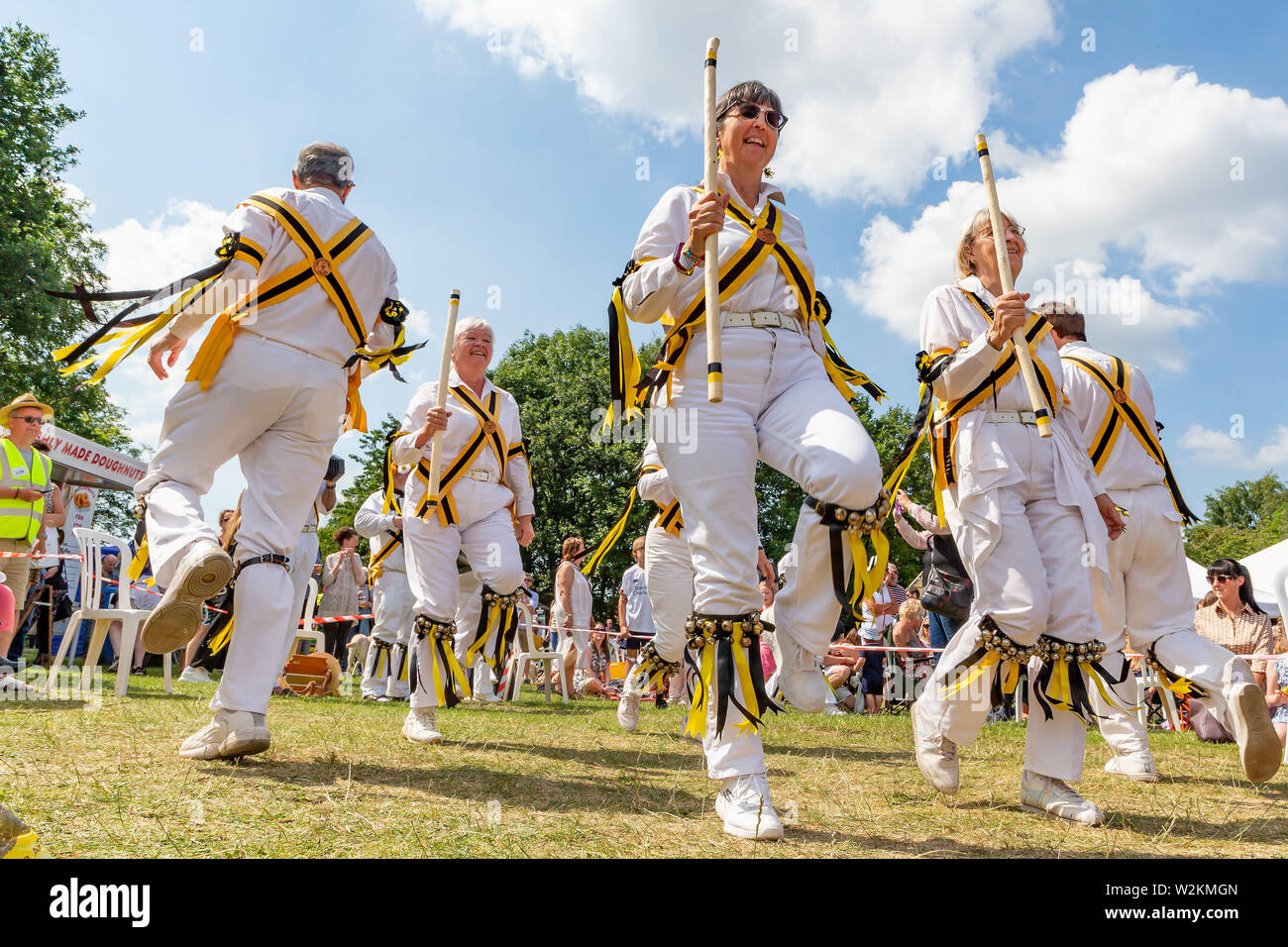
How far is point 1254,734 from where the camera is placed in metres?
4.02

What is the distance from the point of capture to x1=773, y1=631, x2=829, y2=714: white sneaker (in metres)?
3.10

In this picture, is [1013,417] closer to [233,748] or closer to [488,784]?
[488,784]

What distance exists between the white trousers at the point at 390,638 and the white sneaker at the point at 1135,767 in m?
6.36

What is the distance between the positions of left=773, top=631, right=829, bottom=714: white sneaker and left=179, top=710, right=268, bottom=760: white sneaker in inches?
80.5

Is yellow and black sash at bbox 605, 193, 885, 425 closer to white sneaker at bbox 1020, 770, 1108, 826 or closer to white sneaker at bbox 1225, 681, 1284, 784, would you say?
white sneaker at bbox 1020, 770, 1108, 826

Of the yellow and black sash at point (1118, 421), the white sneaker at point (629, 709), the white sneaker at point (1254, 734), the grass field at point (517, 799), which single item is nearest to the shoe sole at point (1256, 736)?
the white sneaker at point (1254, 734)

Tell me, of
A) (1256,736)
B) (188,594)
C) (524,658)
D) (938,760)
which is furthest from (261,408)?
(524,658)

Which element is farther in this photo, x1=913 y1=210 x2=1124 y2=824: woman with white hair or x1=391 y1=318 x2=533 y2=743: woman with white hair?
x1=391 y1=318 x2=533 y2=743: woman with white hair

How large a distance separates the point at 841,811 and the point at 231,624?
8.20 feet

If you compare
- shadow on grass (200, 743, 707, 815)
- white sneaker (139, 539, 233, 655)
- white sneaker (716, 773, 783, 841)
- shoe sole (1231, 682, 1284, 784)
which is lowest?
shadow on grass (200, 743, 707, 815)

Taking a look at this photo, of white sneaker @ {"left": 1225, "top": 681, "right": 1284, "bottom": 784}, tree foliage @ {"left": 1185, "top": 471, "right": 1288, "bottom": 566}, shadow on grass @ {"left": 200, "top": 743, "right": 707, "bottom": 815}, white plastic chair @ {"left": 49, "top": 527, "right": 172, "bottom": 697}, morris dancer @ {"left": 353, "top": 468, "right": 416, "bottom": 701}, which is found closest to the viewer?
shadow on grass @ {"left": 200, "top": 743, "right": 707, "bottom": 815}

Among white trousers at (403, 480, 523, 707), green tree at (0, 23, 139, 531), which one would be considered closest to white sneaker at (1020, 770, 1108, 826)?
white trousers at (403, 480, 523, 707)
